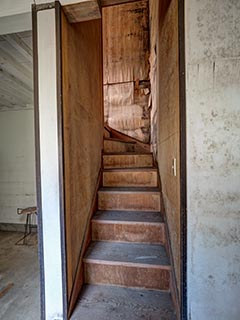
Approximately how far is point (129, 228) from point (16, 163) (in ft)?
9.75

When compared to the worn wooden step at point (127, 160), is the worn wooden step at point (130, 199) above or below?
below

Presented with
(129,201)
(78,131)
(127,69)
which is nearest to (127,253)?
(129,201)

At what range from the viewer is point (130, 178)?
2.78 meters

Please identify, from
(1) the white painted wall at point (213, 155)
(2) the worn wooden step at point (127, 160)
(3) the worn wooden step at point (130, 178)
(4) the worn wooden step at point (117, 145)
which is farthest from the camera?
(4) the worn wooden step at point (117, 145)

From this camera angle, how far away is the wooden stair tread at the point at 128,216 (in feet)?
7.00

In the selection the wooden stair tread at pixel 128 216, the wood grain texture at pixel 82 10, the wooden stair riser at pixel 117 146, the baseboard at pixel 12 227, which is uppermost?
the wood grain texture at pixel 82 10

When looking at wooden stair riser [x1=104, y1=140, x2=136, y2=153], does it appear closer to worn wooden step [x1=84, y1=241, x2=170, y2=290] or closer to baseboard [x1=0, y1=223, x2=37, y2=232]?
worn wooden step [x1=84, y1=241, x2=170, y2=290]

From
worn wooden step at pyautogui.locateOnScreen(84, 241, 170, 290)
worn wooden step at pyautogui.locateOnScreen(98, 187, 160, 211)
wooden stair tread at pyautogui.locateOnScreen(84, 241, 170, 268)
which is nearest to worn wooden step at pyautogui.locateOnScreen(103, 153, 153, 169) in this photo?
worn wooden step at pyautogui.locateOnScreen(98, 187, 160, 211)

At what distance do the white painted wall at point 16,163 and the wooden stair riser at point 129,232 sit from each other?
92.3 inches

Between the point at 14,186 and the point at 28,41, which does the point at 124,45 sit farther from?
the point at 14,186

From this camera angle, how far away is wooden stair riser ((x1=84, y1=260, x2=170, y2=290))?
173cm

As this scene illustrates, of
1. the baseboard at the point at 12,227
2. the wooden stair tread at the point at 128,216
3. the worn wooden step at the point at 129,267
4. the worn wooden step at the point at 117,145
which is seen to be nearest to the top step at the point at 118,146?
the worn wooden step at the point at 117,145

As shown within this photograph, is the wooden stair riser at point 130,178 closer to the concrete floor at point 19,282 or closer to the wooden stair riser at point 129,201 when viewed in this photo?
the wooden stair riser at point 129,201

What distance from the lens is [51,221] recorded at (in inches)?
59.0
